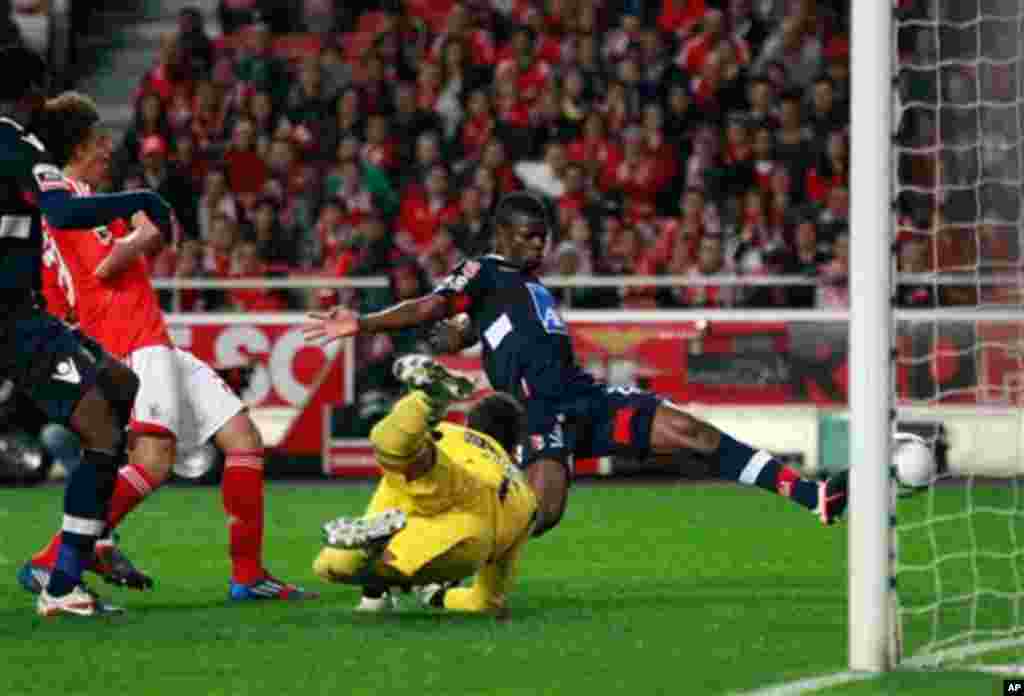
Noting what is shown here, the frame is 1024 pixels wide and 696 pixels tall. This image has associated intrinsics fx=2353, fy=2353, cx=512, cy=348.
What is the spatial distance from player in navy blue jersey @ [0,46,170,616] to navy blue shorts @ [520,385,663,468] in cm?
191

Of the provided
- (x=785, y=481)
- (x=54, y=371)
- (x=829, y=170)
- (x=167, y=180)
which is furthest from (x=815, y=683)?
(x=167, y=180)

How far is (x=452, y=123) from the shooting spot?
19719mm

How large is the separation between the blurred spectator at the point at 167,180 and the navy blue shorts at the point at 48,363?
1023 cm

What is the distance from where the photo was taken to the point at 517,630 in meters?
7.87

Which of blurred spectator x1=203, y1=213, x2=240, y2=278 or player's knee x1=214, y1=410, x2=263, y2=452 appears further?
blurred spectator x1=203, y1=213, x2=240, y2=278

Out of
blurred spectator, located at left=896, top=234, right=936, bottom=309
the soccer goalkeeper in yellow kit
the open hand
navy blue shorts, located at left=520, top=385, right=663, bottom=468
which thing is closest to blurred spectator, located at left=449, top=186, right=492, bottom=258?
blurred spectator, located at left=896, top=234, right=936, bottom=309

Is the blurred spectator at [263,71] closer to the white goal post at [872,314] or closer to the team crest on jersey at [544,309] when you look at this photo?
the team crest on jersey at [544,309]

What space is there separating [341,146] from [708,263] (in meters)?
3.48

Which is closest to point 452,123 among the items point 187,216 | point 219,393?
point 187,216

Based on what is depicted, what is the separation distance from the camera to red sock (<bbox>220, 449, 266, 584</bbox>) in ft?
29.5

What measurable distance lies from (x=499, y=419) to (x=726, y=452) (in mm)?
1078

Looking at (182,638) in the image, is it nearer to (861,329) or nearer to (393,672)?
(393,672)

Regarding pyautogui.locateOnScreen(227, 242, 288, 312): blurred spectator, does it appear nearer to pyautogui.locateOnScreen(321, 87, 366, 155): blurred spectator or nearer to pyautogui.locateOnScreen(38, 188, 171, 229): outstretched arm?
pyautogui.locateOnScreen(321, 87, 366, 155): blurred spectator

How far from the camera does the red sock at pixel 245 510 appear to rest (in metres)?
8.99
